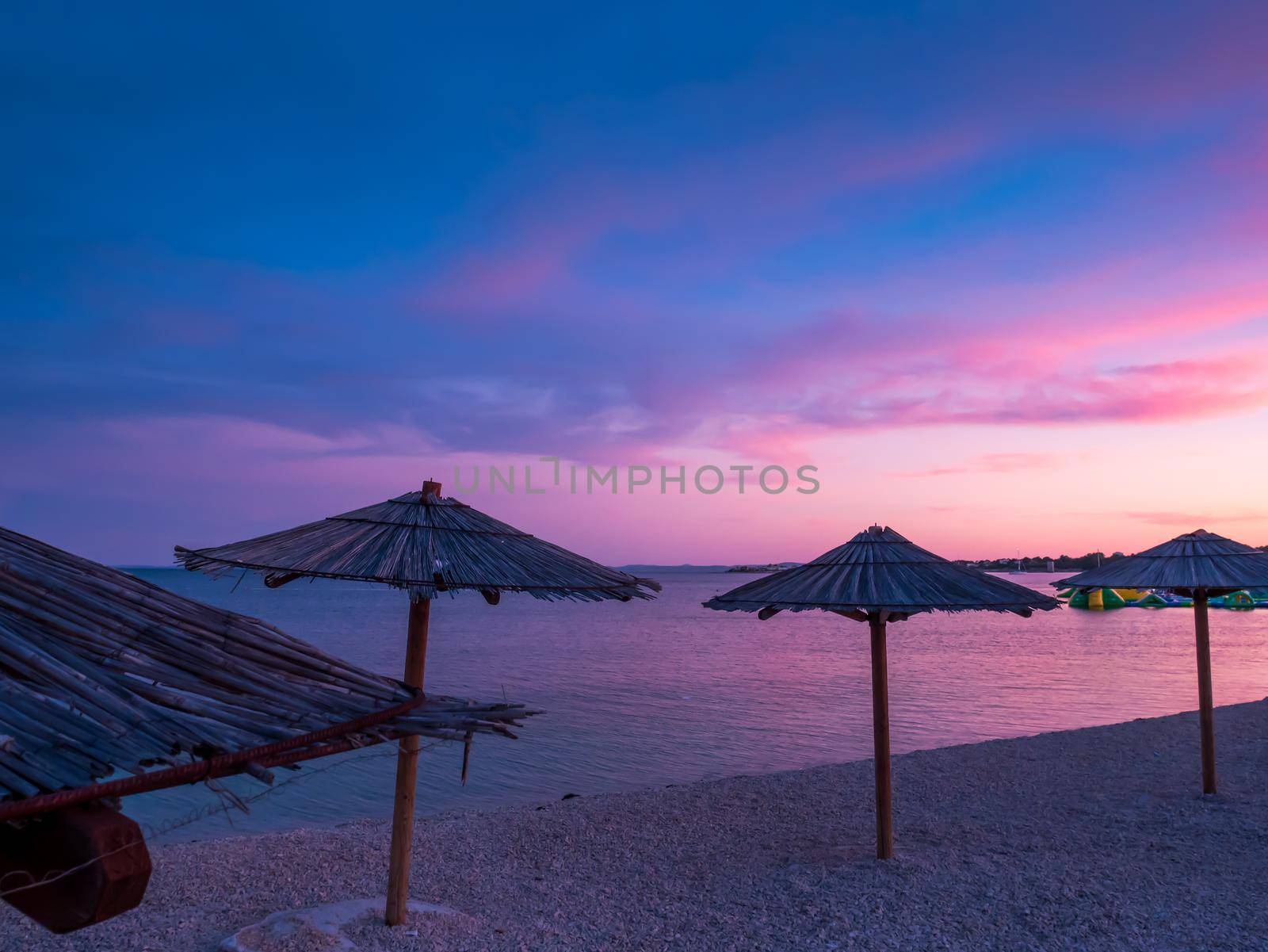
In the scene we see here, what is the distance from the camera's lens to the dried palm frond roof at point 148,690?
5.80 feet

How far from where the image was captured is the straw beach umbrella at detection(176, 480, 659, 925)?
13.7ft

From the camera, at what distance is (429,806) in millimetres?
10258

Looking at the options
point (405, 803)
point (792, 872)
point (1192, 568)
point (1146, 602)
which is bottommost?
point (792, 872)

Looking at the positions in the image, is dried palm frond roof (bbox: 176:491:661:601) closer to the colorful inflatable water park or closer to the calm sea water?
the calm sea water

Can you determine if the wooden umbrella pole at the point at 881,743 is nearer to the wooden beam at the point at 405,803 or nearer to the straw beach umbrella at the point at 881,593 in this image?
the straw beach umbrella at the point at 881,593

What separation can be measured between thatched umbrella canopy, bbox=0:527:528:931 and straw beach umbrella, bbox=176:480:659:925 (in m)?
1.51

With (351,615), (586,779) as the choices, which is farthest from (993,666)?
(351,615)

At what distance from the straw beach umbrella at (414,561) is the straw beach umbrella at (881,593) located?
124 centimetres

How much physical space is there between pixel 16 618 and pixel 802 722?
1549cm

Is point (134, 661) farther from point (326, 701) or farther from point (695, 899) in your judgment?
point (695, 899)

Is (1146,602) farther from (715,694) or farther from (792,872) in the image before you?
(792,872)

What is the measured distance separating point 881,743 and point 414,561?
359 centimetres

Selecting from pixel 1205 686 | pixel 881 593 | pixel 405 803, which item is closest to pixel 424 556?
pixel 405 803

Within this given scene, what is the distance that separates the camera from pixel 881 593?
5.51 m
